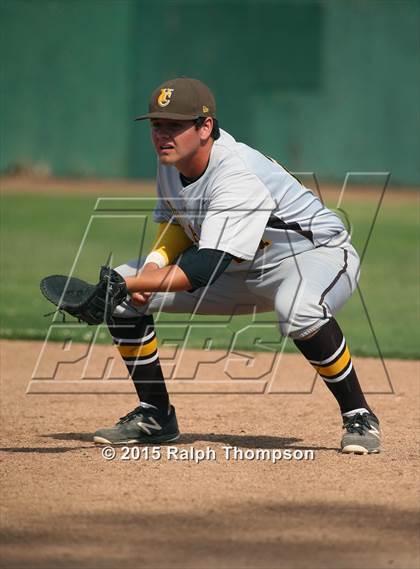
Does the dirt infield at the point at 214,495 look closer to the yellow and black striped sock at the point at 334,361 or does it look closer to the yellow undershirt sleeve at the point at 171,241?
the yellow and black striped sock at the point at 334,361

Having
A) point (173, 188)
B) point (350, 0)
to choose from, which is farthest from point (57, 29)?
point (173, 188)

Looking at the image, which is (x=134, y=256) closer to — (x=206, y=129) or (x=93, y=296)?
(x=206, y=129)

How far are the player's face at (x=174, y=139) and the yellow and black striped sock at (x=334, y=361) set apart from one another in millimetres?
944

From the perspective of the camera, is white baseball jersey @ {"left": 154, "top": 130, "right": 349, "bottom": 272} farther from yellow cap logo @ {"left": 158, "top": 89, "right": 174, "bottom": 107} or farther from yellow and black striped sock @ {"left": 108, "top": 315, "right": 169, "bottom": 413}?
yellow and black striped sock @ {"left": 108, "top": 315, "right": 169, "bottom": 413}

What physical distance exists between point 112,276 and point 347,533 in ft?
4.80

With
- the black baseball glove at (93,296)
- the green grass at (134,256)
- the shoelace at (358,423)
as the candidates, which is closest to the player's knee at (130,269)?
the black baseball glove at (93,296)

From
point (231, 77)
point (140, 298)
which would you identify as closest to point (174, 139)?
point (140, 298)

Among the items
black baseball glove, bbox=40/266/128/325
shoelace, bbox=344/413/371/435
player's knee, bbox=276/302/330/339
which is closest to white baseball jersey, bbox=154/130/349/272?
player's knee, bbox=276/302/330/339

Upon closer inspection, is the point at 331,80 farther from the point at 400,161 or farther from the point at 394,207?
the point at 394,207

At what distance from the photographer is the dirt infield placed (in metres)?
3.35

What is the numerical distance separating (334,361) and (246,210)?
30.1 inches

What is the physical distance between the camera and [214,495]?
4031mm

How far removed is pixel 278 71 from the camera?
74.1 ft

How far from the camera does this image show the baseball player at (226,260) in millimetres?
4516
